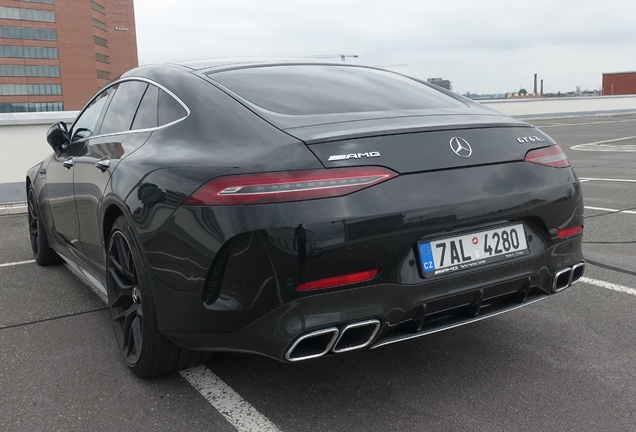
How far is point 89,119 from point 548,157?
293 centimetres

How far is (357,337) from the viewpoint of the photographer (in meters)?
2.45

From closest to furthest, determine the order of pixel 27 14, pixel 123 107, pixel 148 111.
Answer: pixel 148 111
pixel 123 107
pixel 27 14

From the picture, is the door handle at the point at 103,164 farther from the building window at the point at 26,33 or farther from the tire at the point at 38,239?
the building window at the point at 26,33

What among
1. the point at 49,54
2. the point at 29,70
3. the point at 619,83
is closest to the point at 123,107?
the point at 619,83


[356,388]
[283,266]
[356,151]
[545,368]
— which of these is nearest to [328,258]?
[283,266]

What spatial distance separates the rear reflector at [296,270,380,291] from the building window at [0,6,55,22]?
141m

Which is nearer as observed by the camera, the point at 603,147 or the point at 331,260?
the point at 331,260

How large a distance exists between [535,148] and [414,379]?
1185 millimetres

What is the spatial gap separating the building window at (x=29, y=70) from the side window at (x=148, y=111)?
13763cm

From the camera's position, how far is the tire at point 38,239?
5.23 meters

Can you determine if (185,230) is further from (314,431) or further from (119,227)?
(314,431)

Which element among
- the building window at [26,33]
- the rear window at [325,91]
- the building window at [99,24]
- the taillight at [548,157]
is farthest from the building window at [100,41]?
the taillight at [548,157]

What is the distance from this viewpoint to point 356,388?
2.88m

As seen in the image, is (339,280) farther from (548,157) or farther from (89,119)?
(89,119)
